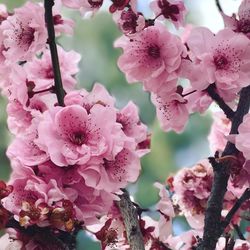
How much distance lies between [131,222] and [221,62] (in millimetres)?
275

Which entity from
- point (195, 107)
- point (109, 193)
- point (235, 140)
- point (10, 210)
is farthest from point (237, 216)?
point (10, 210)

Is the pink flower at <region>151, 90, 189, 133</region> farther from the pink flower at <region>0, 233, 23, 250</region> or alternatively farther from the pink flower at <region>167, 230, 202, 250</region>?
the pink flower at <region>0, 233, 23, 250</region>

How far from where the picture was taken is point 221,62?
1.00 meters

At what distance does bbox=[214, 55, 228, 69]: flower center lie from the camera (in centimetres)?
99

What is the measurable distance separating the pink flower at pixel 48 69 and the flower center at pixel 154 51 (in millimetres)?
172

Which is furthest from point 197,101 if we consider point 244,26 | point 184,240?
point 184,240

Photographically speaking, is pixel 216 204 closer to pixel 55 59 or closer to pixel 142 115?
pixel 55 59

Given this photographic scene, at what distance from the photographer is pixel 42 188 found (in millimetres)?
767

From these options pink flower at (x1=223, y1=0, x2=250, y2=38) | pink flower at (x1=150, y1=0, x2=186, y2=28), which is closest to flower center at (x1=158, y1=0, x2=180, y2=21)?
pink flower at (x1=150, y1=0, x2=186, y2=28)

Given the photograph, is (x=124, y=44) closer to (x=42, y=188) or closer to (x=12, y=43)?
(x=12, y=43)

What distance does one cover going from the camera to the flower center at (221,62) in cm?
99

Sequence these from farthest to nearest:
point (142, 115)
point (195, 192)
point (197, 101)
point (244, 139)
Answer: point (142, 115) < point (195, 192) < point (197, 101) < point (244, 139)

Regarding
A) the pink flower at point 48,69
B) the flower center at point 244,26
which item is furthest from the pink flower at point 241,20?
the pink flower at point 48,69

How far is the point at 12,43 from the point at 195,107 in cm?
32
